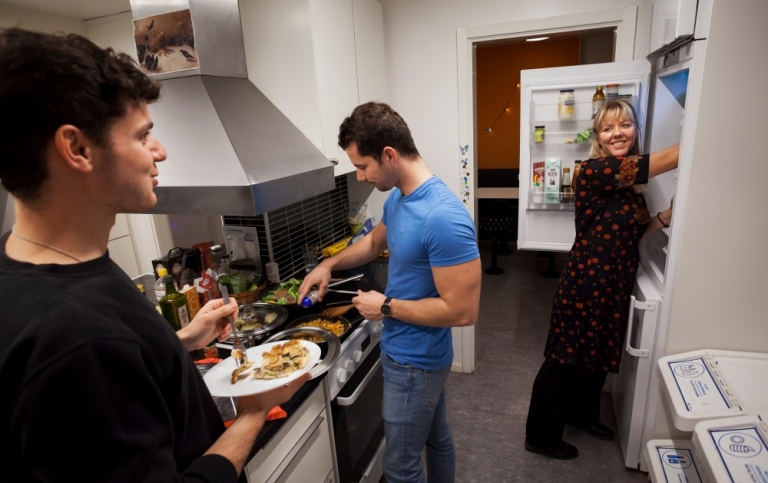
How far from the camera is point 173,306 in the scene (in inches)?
60.6

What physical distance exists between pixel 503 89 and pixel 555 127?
138 inches

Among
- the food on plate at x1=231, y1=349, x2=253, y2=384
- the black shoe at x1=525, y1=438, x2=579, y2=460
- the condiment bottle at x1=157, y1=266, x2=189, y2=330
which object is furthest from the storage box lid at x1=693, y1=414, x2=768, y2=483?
the condiment bottle at x1=157, y1=266, x2=189, y2=330

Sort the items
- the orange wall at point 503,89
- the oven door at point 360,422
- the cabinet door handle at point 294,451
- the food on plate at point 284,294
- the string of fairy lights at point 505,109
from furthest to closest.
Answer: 1. the string of fairy lights at point 505,109
2. the orange wall at point 503,89
3. the food on plate at point 284,294
4. the oven door at point 360,422
5. the cabinet door handle at point 294,451

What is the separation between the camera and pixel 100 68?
62cm

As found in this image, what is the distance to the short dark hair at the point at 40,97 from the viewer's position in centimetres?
55

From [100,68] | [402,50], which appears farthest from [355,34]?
[100,68]

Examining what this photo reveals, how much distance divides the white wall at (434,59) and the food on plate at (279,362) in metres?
1.54

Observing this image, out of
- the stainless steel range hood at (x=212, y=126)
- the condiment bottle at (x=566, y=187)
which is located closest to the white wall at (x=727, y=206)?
the condiment bottle at (x=566, y=187)

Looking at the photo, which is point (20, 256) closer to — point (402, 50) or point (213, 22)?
point (213, 22)

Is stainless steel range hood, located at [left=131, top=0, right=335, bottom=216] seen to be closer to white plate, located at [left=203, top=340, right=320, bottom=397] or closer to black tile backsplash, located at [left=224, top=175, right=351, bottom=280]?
white plate, located at [left=203, top=340, right=320, bottom=397]

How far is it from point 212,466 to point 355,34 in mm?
1946

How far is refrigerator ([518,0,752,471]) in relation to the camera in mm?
1454

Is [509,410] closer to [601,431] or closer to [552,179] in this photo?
[601,431]

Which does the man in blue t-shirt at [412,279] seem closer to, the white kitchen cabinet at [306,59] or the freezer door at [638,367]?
the white kitchen cabinet at [306,59]
